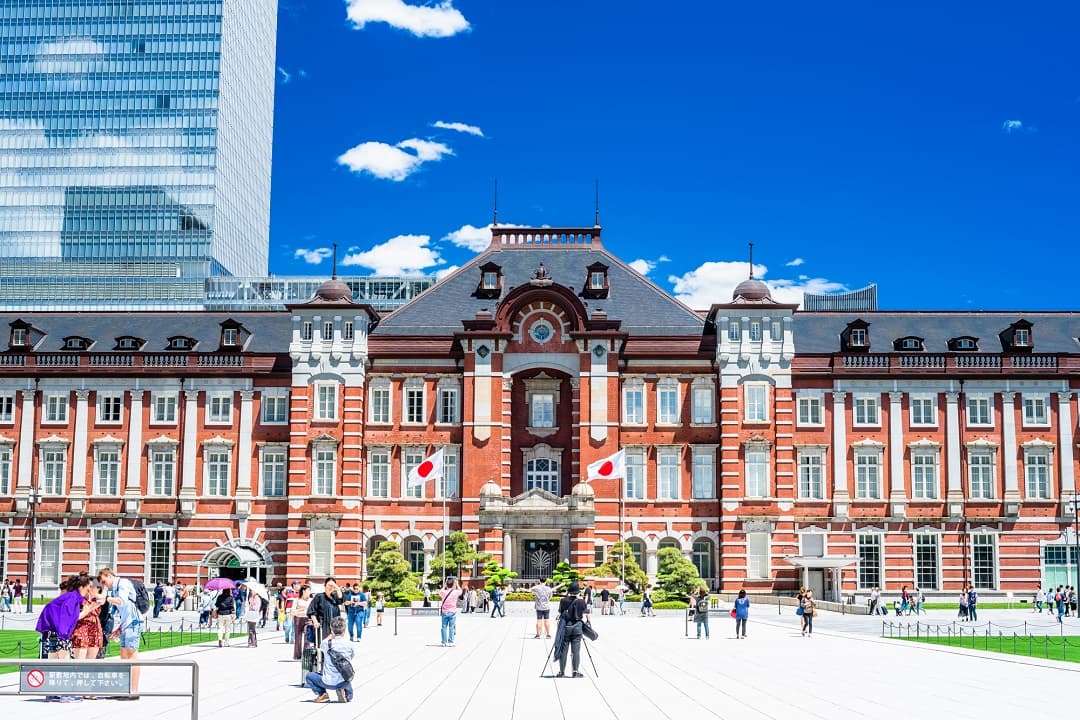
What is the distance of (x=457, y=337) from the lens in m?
67.3

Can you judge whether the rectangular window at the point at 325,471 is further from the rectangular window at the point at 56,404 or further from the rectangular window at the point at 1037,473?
the rectangular window at the point at 1037,473

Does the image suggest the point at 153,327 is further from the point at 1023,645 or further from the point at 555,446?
the point at 1023,645

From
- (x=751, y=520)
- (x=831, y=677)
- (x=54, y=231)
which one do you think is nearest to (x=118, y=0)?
(x=54, y=231)

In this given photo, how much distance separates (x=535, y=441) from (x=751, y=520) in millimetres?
11588

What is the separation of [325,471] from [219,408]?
676 cm

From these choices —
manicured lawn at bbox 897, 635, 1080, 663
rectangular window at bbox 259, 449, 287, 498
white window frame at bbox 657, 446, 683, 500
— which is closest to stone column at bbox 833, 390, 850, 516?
→ white window frame at bbox 657, 446, 683, 500

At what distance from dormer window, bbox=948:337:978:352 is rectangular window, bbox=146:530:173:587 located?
Answer: 41273 millimetres

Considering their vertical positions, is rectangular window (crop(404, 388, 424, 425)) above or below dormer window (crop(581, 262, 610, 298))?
below

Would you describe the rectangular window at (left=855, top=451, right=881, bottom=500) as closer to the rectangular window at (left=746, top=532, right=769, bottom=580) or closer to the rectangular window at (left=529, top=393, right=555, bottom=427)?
the rectangular window at (left=746, top=532, right=769, bottom=580)

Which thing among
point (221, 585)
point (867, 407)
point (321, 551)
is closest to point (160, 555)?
point (321, 551)

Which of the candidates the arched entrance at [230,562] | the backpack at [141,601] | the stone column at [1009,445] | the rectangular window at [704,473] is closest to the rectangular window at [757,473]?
the rectangular window at [704,473]

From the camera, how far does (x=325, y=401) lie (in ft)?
221

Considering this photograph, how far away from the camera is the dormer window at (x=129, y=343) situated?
70062mm

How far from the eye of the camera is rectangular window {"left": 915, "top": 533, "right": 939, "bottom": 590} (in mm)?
66750
